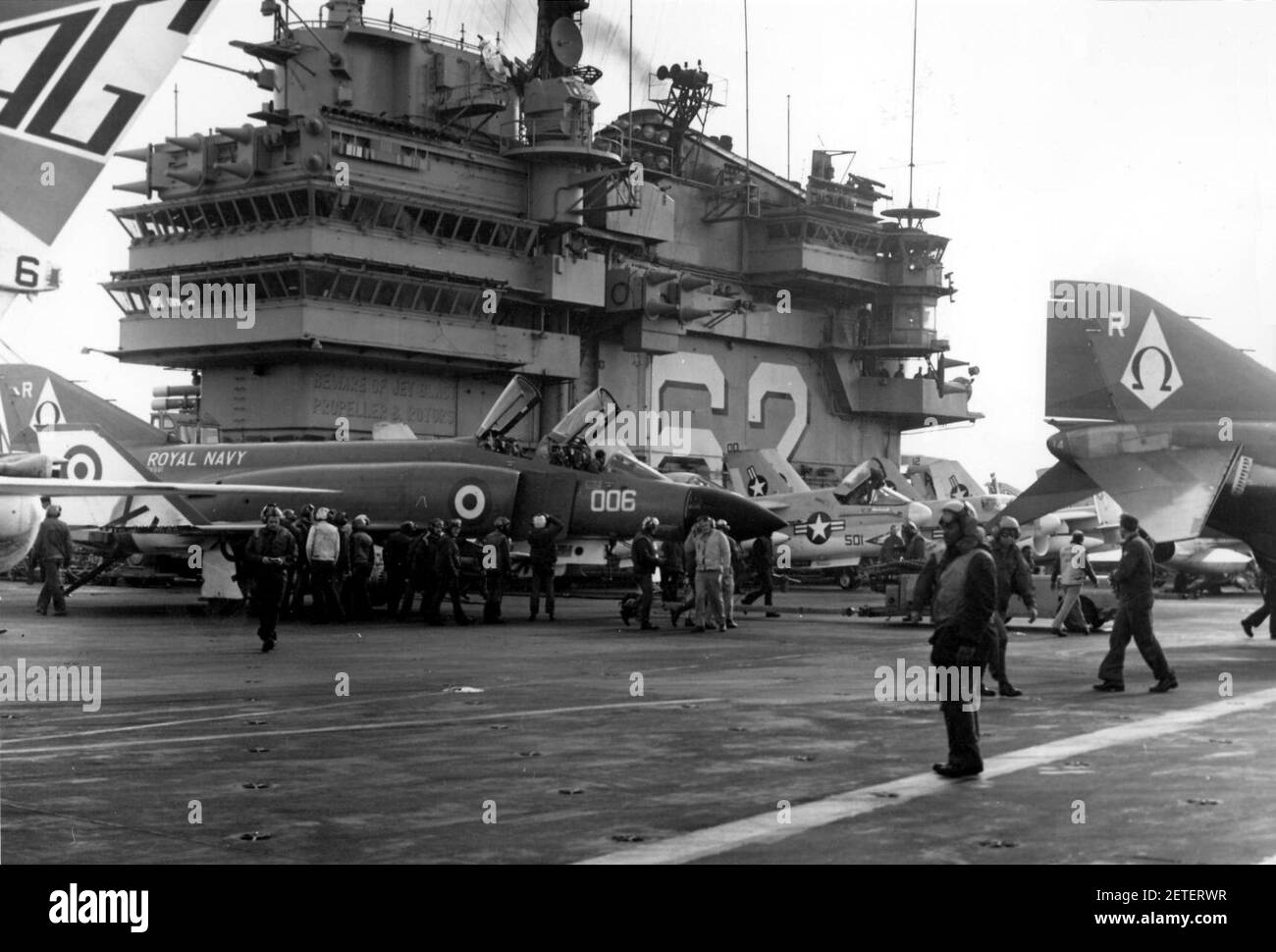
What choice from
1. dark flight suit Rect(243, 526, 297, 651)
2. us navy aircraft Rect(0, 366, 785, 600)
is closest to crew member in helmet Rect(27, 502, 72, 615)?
us navy aircraft Rect(0, 366, 785, 600)

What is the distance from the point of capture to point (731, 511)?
24.1 metres

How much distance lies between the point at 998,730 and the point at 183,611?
1734cm

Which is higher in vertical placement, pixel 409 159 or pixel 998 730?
pixel 409 159

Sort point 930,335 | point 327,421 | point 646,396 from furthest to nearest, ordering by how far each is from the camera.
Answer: point 930,335
point 646,396
point 327,421

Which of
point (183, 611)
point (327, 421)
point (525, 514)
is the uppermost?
point (327, 421)

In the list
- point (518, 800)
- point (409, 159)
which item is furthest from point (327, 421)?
point (518, 800)

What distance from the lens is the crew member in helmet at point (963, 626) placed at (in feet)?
28.4

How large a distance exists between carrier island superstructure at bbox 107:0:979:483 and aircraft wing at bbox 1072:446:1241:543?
74.9 feet

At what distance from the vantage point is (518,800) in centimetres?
759

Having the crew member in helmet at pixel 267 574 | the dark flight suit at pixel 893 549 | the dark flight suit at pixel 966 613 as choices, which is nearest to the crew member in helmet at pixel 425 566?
the crew member in helmet at pixel 267 574

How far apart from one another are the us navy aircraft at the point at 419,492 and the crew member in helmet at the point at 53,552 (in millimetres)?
1365

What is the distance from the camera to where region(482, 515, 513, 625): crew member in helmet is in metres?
21.9

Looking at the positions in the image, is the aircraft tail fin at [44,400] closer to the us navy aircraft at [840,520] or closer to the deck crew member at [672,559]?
the deck crew member at [672,559]
